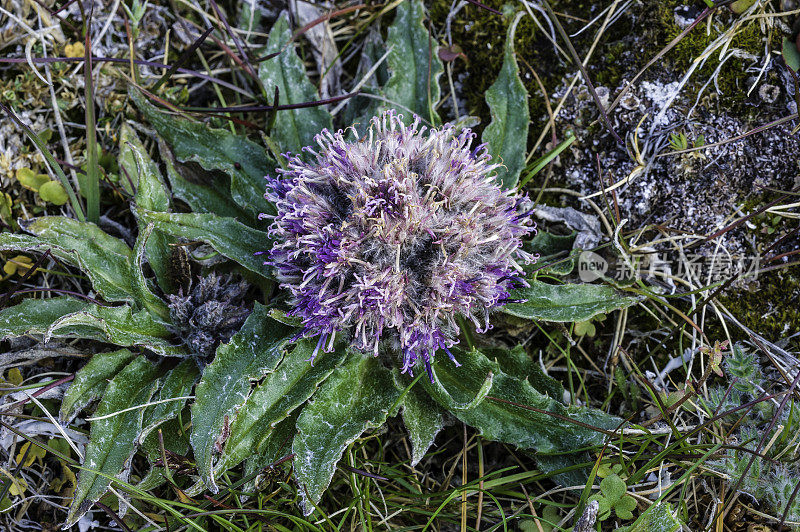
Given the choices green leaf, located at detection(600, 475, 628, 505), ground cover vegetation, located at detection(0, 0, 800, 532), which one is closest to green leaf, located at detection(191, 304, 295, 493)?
ground cover vegetation, located at detection(0, 0, 800, 532)

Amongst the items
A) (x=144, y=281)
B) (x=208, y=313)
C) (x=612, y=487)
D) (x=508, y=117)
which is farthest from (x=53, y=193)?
(x=612, y=487)

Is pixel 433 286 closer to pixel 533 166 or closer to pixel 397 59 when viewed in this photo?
pixel 533 166

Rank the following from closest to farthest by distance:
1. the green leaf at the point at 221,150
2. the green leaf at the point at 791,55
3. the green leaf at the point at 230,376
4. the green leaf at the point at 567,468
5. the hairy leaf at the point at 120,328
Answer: the green leaf at the point at 230,376 → the hairy leaf at the point at 120,328 → the green leaf at the point at 567,468 → the green leaf at the point at 221,150 → the green leaf at the point at 791,55

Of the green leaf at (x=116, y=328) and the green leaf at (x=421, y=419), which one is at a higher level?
the green leaf at (x=116, y=328)

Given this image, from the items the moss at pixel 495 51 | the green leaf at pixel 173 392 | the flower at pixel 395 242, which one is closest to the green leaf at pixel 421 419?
the flower at pixel 395 242

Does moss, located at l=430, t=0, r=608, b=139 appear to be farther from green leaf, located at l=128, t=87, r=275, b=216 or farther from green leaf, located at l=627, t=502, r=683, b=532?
green leaf, located at l=627, t=502, r=683, b=532

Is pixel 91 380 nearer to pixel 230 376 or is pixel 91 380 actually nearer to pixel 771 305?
pixel 230 376

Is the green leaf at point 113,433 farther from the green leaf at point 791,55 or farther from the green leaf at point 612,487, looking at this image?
the green leaf at point 791,55
